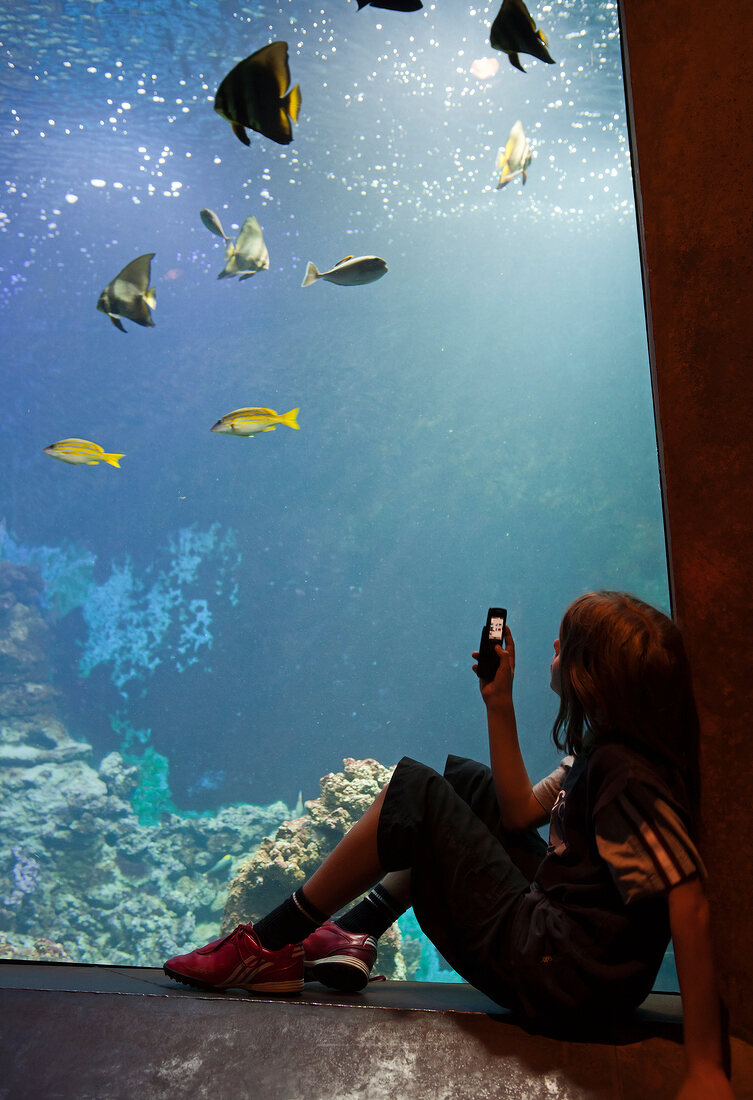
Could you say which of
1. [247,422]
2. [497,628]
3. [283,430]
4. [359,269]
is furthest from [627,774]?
[283,430]

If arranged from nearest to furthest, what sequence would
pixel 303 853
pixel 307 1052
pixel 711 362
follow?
pixel 307 1052 < pixel 711 362 < pixel 303 853

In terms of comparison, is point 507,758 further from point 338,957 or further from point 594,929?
point 338,957

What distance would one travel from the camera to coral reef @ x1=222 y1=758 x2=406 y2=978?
7004 mm

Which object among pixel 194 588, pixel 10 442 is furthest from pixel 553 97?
pixel 10 442

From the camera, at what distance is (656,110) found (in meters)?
1.59

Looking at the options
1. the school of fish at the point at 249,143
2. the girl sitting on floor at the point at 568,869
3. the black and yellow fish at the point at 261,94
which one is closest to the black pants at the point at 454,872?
the girl sitting on floor at the point at 568,869

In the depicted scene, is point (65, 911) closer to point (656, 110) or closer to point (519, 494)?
point (656, 110)

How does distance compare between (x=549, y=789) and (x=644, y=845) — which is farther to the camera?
(x=549, y=789)

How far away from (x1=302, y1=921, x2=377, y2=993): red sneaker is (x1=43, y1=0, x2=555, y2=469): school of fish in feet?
7.28

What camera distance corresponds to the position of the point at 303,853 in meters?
7.13

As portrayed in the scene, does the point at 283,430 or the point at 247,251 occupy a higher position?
the point at 283,430

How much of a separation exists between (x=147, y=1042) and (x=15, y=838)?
520 inches

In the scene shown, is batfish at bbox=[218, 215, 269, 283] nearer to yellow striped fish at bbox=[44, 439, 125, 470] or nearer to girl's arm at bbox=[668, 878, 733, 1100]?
yellow striped fish at bbox=[44, 439, 125, 470]

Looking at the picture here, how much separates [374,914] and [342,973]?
0.58 ft
